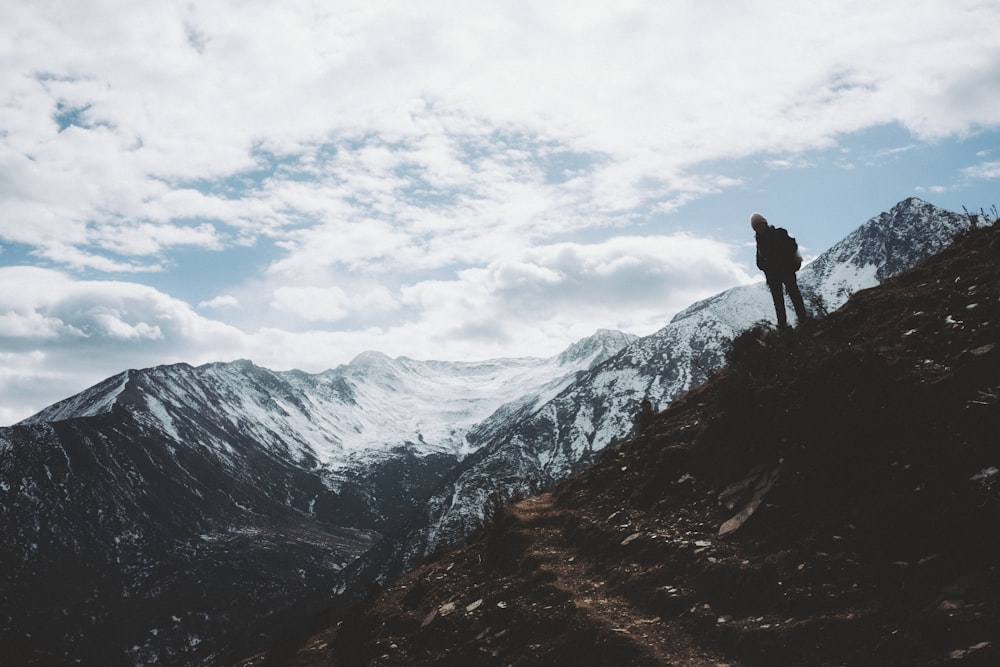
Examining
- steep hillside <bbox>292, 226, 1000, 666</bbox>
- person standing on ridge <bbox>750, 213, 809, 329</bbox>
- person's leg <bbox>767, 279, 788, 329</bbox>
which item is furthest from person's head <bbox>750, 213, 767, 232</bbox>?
steep hillside <bbox>292, 226, 1000, 666</bbox>

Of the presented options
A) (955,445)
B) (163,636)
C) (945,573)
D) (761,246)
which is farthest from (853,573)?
(163,636)

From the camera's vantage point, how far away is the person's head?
17.5m

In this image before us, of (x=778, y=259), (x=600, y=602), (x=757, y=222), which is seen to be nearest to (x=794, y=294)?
(x=778, y=259)

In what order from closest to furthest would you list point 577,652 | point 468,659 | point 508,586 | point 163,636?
point 577,652, point 468,659, point 508,586, point 163,636

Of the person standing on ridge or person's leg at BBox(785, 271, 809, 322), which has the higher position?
the person standing on ridge

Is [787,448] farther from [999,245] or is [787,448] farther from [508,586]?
[999,245]

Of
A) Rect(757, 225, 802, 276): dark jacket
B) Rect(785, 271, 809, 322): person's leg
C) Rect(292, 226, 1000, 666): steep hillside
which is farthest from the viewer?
Rect(757, 225, 802, 276): dark jacket

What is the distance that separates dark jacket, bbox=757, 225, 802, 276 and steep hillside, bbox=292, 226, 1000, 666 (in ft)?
7.45

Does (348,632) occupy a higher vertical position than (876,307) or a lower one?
lower

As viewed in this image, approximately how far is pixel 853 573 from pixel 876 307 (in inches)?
325

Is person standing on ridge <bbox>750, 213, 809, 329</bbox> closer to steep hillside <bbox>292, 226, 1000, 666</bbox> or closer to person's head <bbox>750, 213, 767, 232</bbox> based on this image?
person's head <bbox>750, 213, 767, 232</bbox>

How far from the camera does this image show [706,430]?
14375mm

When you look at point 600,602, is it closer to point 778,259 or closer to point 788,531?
point 788,531

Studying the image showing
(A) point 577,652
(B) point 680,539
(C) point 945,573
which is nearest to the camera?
(C) point 945,573
